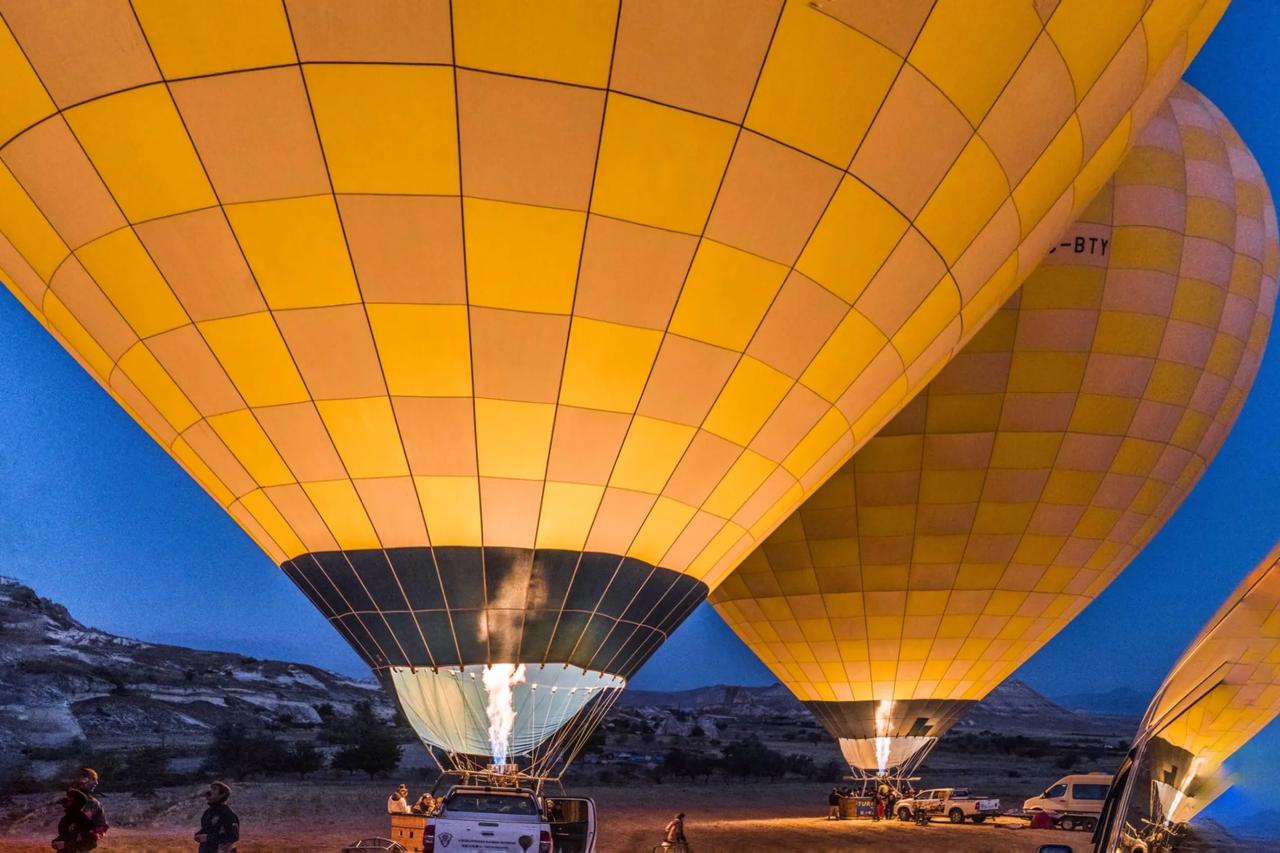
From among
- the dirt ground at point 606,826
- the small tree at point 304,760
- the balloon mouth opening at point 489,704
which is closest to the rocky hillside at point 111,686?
the small tree at point 304,760

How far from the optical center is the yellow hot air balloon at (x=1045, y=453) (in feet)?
44.0

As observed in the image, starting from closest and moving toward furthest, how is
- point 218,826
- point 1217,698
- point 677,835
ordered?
point 1217,698, point 218,826, point 677,835

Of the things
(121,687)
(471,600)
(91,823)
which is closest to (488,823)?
(471,600)

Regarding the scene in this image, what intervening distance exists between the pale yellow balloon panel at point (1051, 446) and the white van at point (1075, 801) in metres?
3.87

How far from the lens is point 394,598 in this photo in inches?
289

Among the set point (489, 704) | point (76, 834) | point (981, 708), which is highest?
point (981, 708)

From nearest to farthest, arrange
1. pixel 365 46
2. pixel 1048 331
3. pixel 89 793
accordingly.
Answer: pixel 365 46
pixel 89 793
pixel 1048 331

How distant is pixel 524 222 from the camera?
6.07 metres

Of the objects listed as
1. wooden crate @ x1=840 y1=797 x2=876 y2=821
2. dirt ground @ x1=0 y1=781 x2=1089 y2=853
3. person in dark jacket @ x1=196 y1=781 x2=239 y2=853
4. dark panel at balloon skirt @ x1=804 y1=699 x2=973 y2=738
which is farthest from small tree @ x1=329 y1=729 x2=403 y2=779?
person in dark jacket @ x1=196 y1=781 x2=239 y2=853

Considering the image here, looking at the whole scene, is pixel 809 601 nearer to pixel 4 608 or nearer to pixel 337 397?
pixel 337 397

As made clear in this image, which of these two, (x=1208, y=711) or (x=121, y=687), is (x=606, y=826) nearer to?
(x=1208, y=711)

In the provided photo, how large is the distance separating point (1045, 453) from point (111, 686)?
28.1 metres

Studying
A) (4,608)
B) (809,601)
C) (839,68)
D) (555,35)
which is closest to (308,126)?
(555,35)

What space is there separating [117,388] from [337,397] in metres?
1.93
